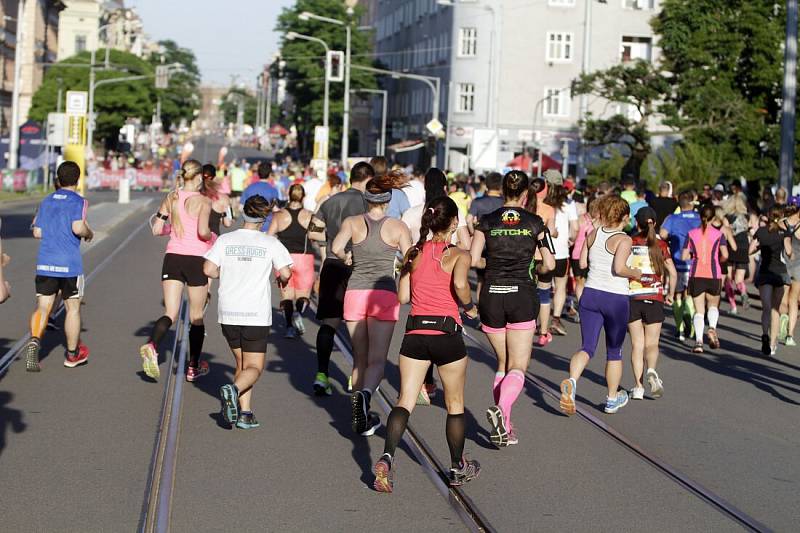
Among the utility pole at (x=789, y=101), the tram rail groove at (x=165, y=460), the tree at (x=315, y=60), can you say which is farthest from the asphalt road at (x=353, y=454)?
the tree at (x=315, y=60)

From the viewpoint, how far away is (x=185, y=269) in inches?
438

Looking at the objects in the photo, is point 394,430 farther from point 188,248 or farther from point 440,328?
point 188,248

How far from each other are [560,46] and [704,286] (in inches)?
2247

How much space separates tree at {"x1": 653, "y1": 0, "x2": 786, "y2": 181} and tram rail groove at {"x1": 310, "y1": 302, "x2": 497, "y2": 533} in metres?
35.2

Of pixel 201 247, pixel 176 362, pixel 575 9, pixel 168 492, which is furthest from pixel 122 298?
pixel 575 9

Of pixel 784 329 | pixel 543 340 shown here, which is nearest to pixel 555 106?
pixel 784 329

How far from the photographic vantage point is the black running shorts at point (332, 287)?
34.9 ft

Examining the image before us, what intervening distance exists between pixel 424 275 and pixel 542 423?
2715 millimetres

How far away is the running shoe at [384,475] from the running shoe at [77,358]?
206 inches

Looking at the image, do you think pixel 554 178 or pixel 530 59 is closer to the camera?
pixel 554 178

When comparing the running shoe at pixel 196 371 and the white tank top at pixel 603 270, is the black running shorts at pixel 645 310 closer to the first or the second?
the white tank top at pixel 603 270

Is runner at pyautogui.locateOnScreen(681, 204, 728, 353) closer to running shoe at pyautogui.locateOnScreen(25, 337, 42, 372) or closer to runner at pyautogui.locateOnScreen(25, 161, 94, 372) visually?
runner at pyautogui.locateOnScreen(25, 161, 94, 372)

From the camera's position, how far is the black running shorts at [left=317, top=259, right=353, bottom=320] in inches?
418

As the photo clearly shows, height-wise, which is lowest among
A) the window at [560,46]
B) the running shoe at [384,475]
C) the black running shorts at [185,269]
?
the running shoe at [384,475]
